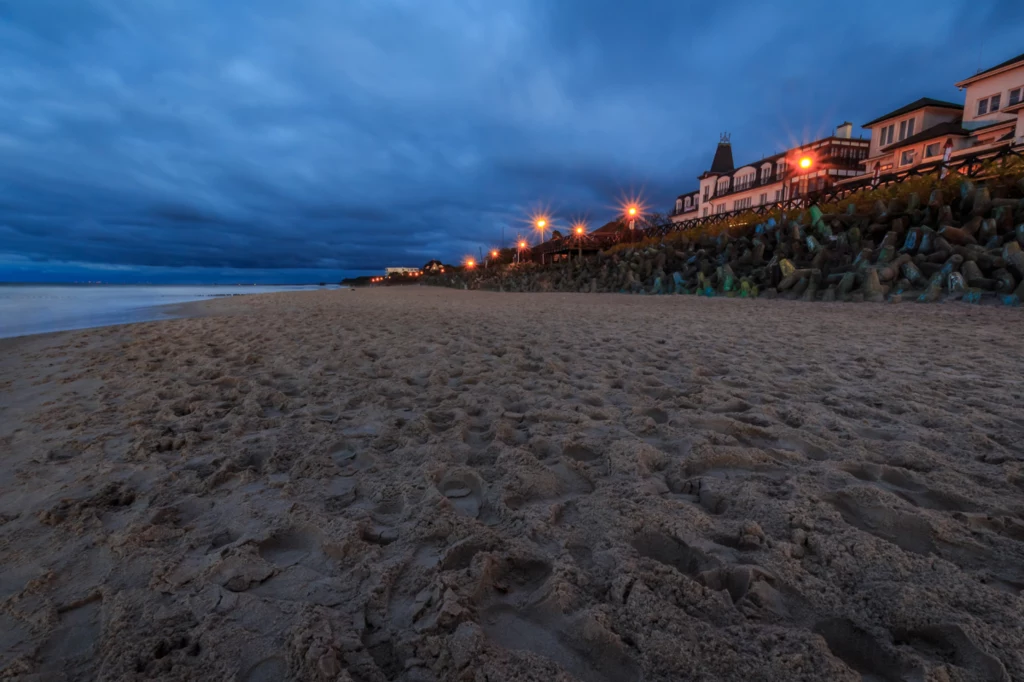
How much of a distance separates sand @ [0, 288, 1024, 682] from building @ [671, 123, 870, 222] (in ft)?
114

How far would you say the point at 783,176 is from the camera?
133 feet

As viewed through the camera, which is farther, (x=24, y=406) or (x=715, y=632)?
(x=24, y=406)

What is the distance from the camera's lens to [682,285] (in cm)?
1738

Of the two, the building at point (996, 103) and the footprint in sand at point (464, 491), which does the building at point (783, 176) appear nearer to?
the building at point (996, 103)

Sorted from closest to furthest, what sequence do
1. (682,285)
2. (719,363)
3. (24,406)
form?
(24,406)
(719,363)
(682,285)

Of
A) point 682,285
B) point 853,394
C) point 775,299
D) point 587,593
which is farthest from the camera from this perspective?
point 682,285

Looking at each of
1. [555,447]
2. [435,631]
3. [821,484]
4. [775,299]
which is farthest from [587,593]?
[775,299]

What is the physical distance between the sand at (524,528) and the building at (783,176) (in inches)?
1366

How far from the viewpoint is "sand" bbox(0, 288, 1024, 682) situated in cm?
138

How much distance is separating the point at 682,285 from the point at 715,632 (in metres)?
17.4

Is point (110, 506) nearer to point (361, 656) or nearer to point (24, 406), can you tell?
point (361, 656)

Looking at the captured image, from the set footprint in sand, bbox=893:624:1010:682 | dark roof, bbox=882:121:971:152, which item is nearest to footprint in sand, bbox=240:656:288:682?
footprint in sand, bbox=893:624:1010:682

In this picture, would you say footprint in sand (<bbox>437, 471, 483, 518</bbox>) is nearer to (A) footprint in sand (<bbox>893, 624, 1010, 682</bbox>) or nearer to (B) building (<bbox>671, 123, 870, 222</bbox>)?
(A) footprint in sand (<bbox>893, 624, 1010, 682</bbox>)

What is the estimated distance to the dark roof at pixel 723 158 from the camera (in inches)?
2368
